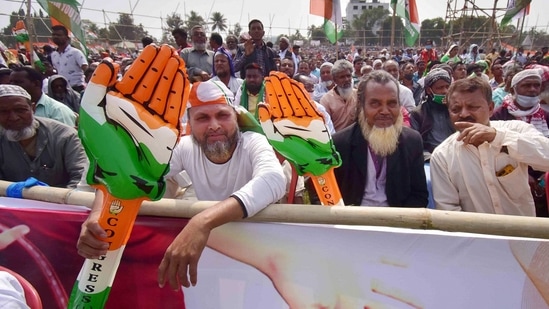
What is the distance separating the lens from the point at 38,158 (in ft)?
7.70

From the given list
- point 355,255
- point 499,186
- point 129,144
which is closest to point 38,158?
point 129,144

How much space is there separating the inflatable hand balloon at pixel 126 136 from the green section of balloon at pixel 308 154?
55 centimetres

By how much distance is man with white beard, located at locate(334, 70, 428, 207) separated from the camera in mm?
1973

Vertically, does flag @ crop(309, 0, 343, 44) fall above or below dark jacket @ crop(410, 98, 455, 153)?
above

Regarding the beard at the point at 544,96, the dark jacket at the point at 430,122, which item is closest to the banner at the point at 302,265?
the dark jacket at the point at 430,122

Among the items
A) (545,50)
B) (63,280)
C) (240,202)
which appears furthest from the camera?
(545,50)

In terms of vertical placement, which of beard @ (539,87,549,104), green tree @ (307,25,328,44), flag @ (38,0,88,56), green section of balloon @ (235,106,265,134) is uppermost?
green tree @ (307,25,328,44)

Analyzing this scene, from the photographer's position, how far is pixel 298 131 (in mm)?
1565

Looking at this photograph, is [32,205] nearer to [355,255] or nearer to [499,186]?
[355,255]

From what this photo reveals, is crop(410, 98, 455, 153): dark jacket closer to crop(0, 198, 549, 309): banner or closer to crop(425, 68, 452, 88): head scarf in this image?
crop(425, 68, 452, 88): head scarf

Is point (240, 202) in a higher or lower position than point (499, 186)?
higher

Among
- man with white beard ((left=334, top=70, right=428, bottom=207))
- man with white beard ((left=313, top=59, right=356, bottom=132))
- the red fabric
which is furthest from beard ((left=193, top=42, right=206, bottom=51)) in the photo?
the red fabric

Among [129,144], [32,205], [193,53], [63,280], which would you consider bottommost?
[63,280]

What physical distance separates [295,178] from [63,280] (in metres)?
1.07
